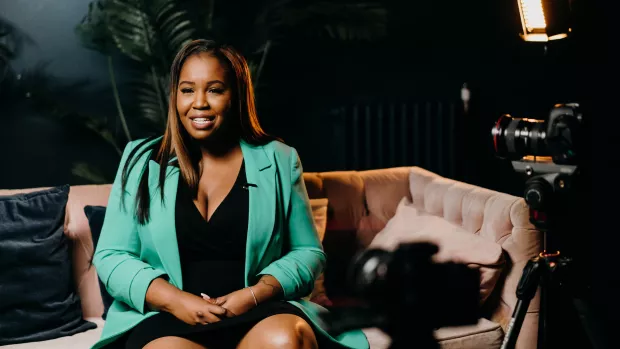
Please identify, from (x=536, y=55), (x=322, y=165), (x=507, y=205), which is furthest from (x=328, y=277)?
(x=536, y=55)

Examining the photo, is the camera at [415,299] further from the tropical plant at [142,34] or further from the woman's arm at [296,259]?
the tropical plant at [142,34]

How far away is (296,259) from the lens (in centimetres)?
218

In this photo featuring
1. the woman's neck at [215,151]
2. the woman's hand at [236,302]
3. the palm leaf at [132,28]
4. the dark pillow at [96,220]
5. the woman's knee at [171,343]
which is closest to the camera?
the woman's knee at [171,343]

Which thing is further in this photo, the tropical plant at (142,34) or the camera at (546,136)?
the tropical plant at (142,34)

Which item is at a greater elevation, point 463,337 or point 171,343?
point 171,343

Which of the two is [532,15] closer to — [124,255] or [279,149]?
[279,149]

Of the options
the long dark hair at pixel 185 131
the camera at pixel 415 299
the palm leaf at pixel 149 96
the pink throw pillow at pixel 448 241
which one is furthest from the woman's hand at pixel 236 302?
the palm leaf at pixel 149 96

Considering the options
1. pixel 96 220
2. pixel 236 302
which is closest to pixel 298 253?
pixel 236 302

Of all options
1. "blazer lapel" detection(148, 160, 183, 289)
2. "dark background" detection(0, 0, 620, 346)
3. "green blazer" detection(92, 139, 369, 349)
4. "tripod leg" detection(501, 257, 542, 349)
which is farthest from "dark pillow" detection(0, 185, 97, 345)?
"dark background" detection(0, 0, 620, 346)

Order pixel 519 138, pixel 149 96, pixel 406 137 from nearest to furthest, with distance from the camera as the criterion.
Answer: pixel 519 138
pixel 149 96
pixel 406 137

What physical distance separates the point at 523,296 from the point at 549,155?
0.37 metres

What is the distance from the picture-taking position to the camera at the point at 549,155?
2.00 metres

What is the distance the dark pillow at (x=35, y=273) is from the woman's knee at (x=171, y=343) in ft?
2.59

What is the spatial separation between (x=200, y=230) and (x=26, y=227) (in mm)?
753
